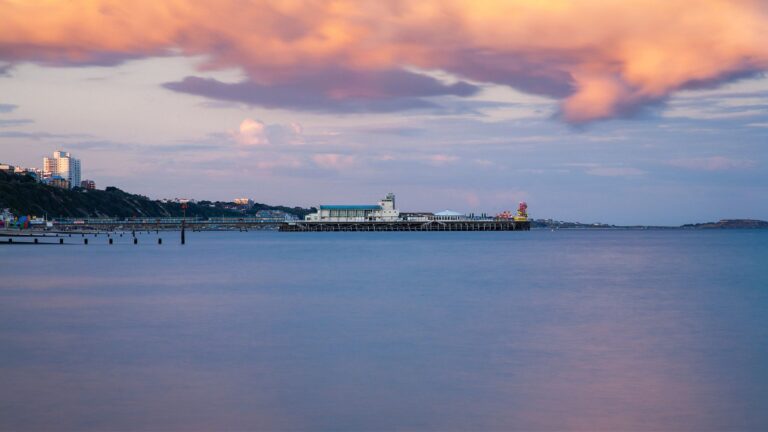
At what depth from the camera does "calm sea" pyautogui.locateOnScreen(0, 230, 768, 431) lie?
14094 mm

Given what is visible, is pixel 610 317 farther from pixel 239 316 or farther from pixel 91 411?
pixel 91 411

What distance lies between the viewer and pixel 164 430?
12969 mm

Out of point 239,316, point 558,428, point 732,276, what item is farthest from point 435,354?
point 732,276

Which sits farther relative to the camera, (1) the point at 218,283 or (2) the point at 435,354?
(1) the point at 218,283

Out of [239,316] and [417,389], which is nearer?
[417,389]

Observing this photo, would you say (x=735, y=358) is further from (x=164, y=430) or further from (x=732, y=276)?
(x=732, y=276)

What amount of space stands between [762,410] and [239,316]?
774 inches

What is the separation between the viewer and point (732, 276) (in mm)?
53031

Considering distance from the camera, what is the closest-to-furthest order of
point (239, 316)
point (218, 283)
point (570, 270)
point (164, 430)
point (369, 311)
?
point (164, 430) → point (239, 316) → point (369, 311) → point (218, 283) → point (570, 270)

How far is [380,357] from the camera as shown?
799 inches

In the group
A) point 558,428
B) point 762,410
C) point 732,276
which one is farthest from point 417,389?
point 732,276

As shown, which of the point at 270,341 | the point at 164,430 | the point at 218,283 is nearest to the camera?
the point at 164,430

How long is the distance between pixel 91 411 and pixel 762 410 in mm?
12504

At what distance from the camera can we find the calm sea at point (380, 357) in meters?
14.1
